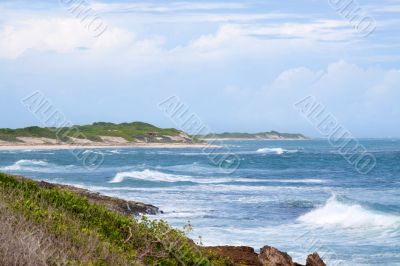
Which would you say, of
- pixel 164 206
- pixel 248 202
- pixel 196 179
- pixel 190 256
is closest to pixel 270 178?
A: pixel 196 179

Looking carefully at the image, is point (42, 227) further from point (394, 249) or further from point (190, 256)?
point (394, 249)

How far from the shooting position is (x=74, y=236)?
29.1 feet

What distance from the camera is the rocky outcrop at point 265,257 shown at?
13.0 metres

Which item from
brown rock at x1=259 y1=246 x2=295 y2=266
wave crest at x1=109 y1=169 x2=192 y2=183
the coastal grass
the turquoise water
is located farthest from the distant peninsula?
the coastal grass

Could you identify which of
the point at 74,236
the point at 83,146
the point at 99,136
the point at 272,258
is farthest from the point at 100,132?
the point at 74,236

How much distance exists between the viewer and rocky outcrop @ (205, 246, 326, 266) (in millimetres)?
A: 12984

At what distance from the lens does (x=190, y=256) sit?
11320 mm

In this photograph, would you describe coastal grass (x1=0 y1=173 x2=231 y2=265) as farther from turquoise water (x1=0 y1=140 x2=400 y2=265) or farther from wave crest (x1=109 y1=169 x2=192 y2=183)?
wave crest (x1=109 y1=169 x2=192 y2=183)

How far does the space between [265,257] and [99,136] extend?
132m

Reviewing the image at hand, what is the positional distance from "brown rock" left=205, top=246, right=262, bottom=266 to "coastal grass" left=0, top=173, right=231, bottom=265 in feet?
2.90

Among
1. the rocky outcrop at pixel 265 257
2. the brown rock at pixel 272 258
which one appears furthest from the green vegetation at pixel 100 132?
the brown rock at pixel 272 258

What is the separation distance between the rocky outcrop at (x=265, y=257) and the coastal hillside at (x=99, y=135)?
115193 millimetres

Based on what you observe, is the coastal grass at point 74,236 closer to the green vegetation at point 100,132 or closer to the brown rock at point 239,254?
the brown rock at point 239,254

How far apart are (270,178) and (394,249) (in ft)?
108
